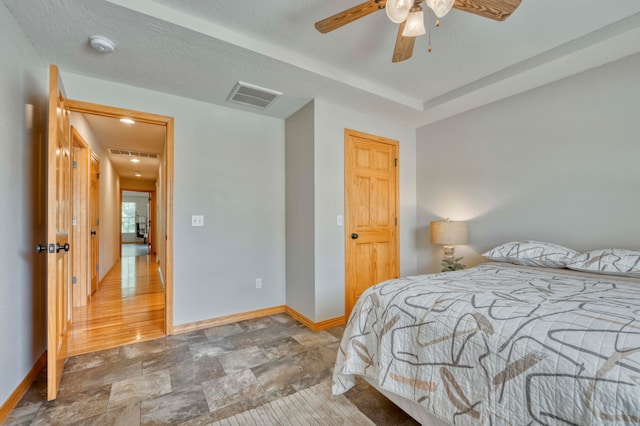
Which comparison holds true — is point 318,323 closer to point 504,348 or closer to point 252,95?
point 504,348

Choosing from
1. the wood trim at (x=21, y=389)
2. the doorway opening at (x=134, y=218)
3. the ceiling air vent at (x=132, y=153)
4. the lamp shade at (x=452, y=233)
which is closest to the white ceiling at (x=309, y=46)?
the lamp shade at (x=452, y=233)

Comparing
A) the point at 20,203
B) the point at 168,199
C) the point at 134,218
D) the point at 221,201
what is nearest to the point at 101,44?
the point at 20,203

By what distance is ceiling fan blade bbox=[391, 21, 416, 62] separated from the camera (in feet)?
5.58

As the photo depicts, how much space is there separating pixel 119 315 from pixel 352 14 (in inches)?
145

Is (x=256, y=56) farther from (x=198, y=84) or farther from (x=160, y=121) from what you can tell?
(x=160, y=121)

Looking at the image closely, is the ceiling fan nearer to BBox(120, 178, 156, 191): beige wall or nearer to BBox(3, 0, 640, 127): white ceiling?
BBox(3, 0, 640, 127): white ceiling

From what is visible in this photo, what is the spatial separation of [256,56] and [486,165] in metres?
2.49

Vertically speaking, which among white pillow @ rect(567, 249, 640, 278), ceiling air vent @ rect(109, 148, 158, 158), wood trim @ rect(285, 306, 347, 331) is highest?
ceiling air vent @ rect(109, 148, 158, 158)

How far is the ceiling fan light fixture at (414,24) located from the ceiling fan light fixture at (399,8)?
0.52ft

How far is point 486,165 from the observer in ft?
9.95

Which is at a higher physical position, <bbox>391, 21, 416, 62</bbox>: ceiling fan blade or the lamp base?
<bbox>391, 21, 416, 62</bbox>: ceiling fan blade

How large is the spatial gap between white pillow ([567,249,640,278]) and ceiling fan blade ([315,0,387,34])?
6.94ft

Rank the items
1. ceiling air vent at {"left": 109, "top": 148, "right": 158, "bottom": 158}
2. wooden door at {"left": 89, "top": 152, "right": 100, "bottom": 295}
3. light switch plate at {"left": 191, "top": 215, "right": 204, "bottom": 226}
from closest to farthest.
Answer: light switch plate at {"left": 191, "top": 215, "right": 204, "bottom": 226}, wooden door at {"left": 89, "top": 152, "right": 100, "bottom": 295}, ceiling air vent at {"left": 109, "top": 148, "right": 158, "bottom": 158}

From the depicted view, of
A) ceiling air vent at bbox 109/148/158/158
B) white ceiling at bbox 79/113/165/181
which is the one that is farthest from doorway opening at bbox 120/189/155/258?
ceiling air vent at bbox 109/148/158/158
